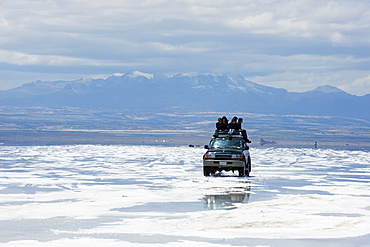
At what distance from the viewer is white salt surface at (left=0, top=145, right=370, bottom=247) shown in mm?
12320

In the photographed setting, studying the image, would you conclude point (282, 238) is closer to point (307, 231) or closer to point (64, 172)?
point (307, 231)

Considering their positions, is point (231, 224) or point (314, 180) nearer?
point (231, 224)

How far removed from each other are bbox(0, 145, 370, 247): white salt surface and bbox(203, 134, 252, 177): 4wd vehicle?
0.48 m

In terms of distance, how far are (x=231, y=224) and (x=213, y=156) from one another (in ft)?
44.0

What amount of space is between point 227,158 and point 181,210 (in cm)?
1106

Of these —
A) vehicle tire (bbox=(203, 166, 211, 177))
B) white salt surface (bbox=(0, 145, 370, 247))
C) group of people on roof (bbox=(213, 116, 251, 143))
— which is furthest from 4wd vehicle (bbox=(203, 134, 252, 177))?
group of people on roof (bbox=(213, 116, 251, 143))

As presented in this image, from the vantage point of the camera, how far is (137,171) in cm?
3041

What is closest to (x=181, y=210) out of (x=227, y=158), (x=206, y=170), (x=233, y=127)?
(x=227, y=158)

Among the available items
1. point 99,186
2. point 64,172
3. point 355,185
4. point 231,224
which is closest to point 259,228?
point 231,224

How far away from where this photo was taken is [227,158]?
88.9ft

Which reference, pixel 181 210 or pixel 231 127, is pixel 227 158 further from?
pixel 181 210

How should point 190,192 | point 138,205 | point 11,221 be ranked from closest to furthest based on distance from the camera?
1. point 11,221
2. point 138,205
3. point 190,192

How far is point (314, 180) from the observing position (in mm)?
26250

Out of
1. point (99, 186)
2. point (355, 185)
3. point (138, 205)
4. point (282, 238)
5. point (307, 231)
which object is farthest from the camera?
point (355, 185)
